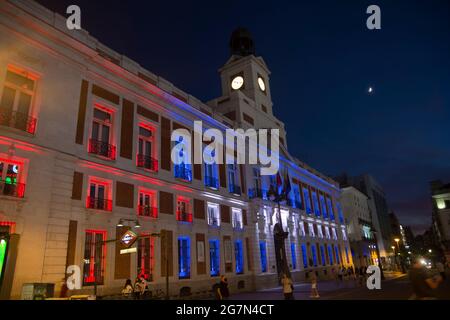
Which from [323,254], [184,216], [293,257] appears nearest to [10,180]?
[184,216]

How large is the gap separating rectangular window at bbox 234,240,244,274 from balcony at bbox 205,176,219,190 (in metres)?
5.20

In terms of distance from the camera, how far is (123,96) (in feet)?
67.2

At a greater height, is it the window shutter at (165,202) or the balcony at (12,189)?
the window shutter at (165,202)

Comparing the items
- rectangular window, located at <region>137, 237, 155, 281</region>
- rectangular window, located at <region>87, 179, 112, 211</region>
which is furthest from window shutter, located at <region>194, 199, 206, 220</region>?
rectangular window, located at <region>87, 179, 112, 211</region>

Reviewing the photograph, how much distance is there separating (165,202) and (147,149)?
12.9ft

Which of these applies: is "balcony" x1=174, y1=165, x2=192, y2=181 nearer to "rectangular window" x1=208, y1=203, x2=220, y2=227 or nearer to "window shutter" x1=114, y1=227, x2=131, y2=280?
"rectangular window" x1=208, y1=203, x2=220, y2=227

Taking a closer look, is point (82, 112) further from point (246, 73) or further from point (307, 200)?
point (307, 200)

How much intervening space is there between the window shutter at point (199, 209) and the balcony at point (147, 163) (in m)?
4.51

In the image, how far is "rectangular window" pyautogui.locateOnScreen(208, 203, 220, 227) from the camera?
25.1m

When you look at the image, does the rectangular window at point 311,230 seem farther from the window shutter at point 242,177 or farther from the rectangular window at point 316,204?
the window shutter at point 242,177

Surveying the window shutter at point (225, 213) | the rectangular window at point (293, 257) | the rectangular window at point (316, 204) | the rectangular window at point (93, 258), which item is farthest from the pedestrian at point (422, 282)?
the rectangular window at point (316, 204)

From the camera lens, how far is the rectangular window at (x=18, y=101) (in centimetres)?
1427

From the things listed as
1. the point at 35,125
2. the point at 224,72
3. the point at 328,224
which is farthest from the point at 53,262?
the point at 328,224
